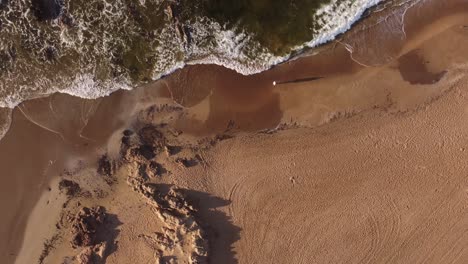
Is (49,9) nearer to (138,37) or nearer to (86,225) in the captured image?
(138,37)

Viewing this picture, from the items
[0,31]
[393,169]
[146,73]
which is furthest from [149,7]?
[393,169]

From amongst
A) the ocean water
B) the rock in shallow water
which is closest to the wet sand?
the ocean water

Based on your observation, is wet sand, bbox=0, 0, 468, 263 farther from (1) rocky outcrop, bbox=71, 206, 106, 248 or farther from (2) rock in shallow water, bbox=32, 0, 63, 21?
(2) rock in shallow water, bbox=32, 0, 63, 21

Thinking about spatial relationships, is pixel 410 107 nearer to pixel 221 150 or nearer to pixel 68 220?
pixel 221 150

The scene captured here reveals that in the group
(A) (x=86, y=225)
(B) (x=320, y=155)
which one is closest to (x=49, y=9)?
(A) (x=86, y=225)

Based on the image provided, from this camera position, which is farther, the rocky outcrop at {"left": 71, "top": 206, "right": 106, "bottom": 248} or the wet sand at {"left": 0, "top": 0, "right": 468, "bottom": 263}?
the wet sand at {"left": 0, "top": 0, "right": 468, "bottom": 263}

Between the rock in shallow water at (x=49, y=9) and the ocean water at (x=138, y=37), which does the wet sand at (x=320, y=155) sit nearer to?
the ocean water at (x=138, y=37)
